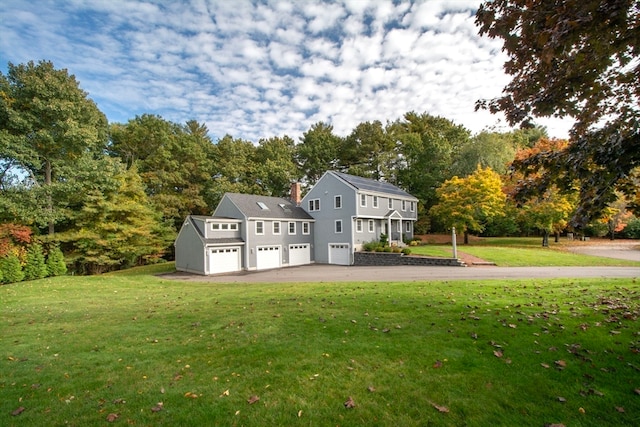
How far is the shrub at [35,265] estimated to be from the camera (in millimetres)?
20281

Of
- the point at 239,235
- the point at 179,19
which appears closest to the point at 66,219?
the point at 239,235

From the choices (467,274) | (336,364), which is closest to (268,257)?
(467,274)

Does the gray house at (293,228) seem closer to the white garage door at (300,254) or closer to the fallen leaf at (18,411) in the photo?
the white garage door at (300,254)

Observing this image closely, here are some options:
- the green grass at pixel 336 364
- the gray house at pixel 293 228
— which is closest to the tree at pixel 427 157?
the gray house at pixel 293 228

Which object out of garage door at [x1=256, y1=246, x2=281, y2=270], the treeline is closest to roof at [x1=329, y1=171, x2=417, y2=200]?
the treeline

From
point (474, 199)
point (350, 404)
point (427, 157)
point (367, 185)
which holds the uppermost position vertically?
point (427, 157)

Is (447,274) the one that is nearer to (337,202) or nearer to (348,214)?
(348,214)

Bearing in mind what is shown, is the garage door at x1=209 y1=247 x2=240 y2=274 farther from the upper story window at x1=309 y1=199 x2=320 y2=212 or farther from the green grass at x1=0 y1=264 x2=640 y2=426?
the green grass at x1=0 y1=264 x2=640 y2=426

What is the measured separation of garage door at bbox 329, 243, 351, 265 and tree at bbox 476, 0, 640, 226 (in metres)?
21.3

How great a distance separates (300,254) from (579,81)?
25123 mm

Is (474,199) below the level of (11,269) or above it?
above

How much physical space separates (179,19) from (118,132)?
1103 inches

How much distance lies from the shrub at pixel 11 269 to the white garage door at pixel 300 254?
61.3ft

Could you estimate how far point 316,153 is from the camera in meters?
44.2
